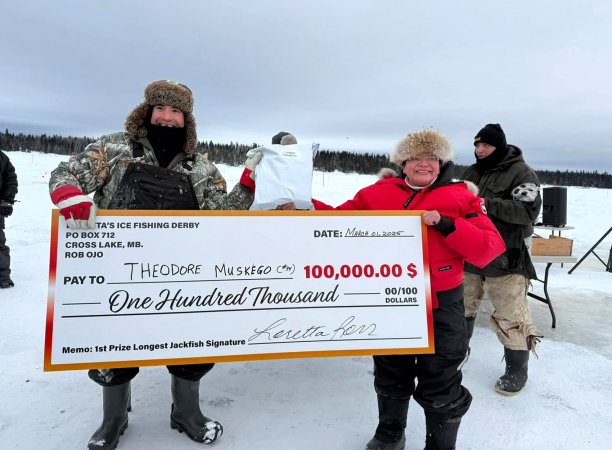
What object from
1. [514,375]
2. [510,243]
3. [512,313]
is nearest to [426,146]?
[510,243]

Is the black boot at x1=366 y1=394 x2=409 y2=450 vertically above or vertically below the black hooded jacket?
below

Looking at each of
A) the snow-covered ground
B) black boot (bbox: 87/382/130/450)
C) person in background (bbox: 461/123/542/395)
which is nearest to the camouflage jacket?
black boot (bbox: 87/382/130/450)

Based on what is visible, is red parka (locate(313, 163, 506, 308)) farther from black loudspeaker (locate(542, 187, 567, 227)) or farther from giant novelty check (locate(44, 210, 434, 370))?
black loudspeaker (locate(542, 187, 567, 227))

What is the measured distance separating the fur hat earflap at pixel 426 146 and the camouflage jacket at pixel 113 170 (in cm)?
125

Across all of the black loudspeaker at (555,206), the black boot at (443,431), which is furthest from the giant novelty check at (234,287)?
the black loudspeaker at (555,206)

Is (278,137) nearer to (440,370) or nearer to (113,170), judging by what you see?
(113,170)

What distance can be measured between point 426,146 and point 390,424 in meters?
1.69

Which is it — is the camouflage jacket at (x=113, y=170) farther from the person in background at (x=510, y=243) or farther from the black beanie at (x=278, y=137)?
the person in background at (x=510, y=243)

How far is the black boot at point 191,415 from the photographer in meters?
2.42

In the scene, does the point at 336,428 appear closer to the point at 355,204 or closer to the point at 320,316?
the point at 320,316

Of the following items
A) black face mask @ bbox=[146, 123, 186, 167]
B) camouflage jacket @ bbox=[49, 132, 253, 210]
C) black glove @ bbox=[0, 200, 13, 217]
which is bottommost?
black glove @ bbox=[0, 200, 13, 217]

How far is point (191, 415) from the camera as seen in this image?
247 cm

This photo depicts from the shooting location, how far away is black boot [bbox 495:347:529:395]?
10.2 feet

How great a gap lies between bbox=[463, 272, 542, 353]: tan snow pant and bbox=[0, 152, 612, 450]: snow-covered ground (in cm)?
41
